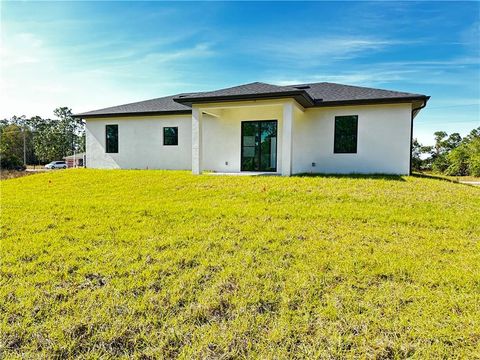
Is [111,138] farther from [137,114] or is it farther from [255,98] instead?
[255,98]

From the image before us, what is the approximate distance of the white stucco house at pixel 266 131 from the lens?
1153 centimetres

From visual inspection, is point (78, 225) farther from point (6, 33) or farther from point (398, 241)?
point (398, 241)

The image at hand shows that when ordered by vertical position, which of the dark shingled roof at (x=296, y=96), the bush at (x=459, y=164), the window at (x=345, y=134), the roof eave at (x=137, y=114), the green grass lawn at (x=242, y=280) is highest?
the dark shingled roof at (x=296, y=96)

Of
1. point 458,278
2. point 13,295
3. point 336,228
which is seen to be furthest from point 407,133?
point 13,295

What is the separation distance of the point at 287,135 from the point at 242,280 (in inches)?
321

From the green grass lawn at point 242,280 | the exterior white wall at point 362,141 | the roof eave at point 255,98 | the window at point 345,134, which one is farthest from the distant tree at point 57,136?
the green grass lawn at point 242,280

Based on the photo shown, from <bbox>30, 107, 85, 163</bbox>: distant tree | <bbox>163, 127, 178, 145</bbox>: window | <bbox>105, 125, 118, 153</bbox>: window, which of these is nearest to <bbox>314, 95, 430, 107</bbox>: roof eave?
<bbox>163, 127, 178, 145</bbox>: window

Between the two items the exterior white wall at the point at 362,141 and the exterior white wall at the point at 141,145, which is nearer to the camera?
the exterior white wall at the point at 362,141

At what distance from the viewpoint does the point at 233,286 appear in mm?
3430

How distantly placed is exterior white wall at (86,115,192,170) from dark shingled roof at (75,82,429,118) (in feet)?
1.48

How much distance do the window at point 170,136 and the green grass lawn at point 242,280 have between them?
8230mm

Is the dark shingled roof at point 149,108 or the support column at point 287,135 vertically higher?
the dark shingled roof at point 149,108

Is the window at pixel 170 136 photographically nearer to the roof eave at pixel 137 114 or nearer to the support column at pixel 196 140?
the roof eave at pixel 137 114

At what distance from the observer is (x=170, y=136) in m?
15.0
